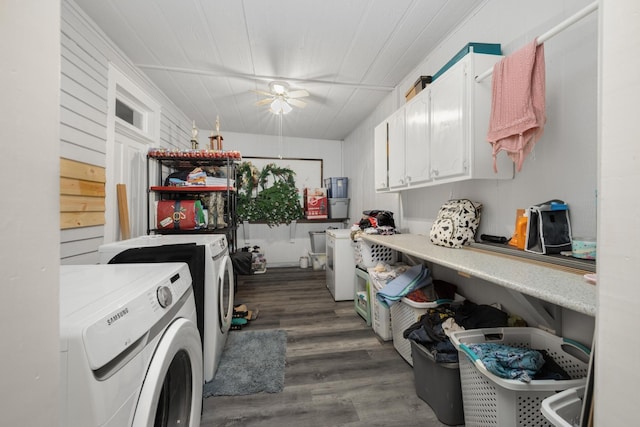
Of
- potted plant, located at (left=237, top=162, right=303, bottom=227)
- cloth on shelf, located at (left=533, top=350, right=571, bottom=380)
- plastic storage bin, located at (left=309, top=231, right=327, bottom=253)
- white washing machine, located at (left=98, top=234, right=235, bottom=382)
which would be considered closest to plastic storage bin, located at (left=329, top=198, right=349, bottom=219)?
plastic storage bin, located at (left=309, top=231, right=327, bottom=253)

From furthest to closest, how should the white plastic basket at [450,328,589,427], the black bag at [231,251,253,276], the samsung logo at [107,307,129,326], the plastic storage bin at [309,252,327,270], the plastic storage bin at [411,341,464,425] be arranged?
the plastic storage bin at [309,252,327,270] < the black bag at [231,251,253,276] < the plastic storage bin at [411,341,464,425] < the white plastic basket at [450,328,589,427] < the samsung logo at [107,307,129,326]

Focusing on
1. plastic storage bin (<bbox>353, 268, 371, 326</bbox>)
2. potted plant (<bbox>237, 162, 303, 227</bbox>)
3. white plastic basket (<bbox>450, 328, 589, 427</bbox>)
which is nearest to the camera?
white plastic basket (<bbox>450, 328, 589, 427</bbox>)

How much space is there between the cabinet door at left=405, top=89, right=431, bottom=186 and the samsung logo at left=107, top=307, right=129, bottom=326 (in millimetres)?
1760

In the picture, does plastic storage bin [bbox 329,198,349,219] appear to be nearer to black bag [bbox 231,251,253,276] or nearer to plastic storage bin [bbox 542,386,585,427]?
black bag [bbox 231,251,253,276]

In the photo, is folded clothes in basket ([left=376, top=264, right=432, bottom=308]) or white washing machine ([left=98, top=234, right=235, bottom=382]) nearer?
white washing machine ([left=98, top=234, right=235, bottom=382])

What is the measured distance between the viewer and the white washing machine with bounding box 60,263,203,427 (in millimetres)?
509

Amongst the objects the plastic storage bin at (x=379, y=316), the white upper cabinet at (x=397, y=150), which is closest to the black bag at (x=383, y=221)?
the white upper cabinet at (x=397, y=150)

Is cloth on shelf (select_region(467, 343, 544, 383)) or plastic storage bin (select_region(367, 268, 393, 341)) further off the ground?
cloth on shelf (select_region(467, 343, 544, 383))

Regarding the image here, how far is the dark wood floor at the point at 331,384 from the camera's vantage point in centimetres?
134

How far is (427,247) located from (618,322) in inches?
47.5

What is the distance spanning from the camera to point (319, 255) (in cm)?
433

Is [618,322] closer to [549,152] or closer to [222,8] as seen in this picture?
[549,152]

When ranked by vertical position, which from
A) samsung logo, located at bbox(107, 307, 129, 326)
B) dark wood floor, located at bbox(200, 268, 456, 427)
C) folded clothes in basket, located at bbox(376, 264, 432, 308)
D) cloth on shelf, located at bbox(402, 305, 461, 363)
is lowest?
dark wood floor, located at bbox(200, 268, 456, 427)

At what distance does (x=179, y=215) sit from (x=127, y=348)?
209 cm
